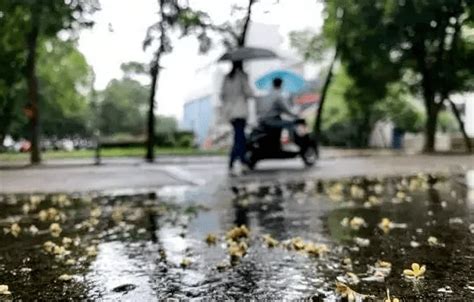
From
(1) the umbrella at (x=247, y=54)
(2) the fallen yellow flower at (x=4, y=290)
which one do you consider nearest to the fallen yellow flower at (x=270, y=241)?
(2) the fallen yellow flower at (x=4, y=290)

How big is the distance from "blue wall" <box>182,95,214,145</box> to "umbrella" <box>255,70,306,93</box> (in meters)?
20.9

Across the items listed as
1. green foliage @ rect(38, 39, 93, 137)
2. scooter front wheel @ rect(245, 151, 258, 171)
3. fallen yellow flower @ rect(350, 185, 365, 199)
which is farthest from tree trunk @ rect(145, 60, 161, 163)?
fallen yellow flower @ rect(350, 185, 365, 199)

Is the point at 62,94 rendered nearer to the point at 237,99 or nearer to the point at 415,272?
the point at 237,99

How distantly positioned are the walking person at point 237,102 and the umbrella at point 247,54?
0.19 meters

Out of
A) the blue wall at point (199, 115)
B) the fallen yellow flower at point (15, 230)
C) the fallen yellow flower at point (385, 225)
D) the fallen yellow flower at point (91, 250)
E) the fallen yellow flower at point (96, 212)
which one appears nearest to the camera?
the fallen yellow flower at point (91, 250)

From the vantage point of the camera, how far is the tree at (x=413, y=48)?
6.71 m

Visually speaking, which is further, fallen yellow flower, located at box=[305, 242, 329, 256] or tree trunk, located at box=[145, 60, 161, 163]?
tree trunk, located at box=[145, 60, 161, 163]

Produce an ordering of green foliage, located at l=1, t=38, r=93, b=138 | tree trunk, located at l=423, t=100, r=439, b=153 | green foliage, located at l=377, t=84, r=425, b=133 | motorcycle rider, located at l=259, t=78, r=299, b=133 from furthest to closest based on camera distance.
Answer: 1. green foliage, located at l=377, t=84, r=425, b=133
2. green foliage, located at l=1, t=38, r=93, b=138
3. tree trunk, located at l=423, t=100, r=439, b=153
4. motorcycle rider, located at l=259, t=78, r=299, b=133

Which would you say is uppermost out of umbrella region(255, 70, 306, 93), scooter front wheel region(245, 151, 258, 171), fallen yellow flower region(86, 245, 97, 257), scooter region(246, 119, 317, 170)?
umbrella region(255, 70, 306, 93)

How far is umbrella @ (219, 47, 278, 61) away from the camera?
29.7ft

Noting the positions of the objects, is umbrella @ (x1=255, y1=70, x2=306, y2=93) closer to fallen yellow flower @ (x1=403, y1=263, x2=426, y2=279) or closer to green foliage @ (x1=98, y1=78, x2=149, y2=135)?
fallen yellow flower @ (x1=403, y1=263, x2=426, y2=279)

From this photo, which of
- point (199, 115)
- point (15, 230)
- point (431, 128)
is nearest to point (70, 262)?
point (15, 230)

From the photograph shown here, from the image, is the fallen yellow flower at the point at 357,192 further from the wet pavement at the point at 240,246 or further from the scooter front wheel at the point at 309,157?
the scooter front wheel at the point at 309,157

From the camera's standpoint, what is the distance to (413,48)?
1280 cm
